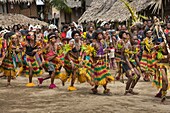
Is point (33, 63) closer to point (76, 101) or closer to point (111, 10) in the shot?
point (76, 101)

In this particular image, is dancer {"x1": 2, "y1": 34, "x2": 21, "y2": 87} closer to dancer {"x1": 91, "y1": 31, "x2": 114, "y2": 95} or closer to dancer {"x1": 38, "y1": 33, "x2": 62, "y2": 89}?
dancer {"x1": 38, "y1": 33, "x2": 62, "y2": 89}

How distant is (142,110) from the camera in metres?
7.84

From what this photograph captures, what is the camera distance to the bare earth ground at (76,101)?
314 inches

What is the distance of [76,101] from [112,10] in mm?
19162

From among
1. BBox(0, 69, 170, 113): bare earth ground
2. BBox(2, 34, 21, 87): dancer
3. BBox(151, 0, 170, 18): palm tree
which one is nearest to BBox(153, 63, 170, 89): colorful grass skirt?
BBox(0, 69, 170, 113): bare earth ground

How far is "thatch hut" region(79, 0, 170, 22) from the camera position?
77.8ft

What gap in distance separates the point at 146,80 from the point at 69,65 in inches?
116

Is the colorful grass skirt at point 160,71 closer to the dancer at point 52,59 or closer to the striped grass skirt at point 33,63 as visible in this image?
the dancer at point 52,59

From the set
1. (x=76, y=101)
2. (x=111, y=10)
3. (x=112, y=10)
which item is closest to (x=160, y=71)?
(x=76, y=101)

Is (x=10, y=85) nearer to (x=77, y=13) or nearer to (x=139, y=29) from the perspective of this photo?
(x=139, y=29)

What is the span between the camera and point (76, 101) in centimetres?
889

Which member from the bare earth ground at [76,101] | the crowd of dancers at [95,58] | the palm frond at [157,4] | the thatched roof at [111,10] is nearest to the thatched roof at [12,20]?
the thatched roof at [111,10]

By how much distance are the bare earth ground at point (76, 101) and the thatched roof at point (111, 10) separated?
12.1 meters

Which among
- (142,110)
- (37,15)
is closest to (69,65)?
(142,110)
